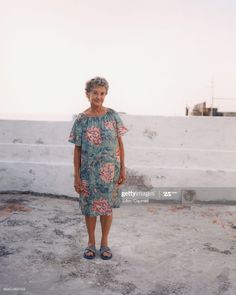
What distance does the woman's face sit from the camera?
3.01 meters

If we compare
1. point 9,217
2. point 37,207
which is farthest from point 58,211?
point 9,217

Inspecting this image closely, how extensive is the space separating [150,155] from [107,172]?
2.13 metres

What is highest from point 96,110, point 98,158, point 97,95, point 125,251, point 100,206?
point 97,95

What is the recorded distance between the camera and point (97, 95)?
3.01 metres

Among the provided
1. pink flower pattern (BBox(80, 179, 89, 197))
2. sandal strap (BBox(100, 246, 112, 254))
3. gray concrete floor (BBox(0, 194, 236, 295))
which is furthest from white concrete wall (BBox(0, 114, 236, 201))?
pink flower pattern (BBox(80, 179, 89, 197))

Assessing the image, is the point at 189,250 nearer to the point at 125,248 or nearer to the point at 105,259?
the point at 125,248

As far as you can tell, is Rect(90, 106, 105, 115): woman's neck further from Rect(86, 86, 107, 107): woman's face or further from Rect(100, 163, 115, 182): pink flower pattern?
Rect(100, 163, 115, 182): pink flower pattern

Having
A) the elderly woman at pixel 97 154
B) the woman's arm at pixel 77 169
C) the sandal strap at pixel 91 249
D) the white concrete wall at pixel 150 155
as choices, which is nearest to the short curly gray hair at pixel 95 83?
the elderly woman at pixel 97 154

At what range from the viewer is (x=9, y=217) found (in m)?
4.18

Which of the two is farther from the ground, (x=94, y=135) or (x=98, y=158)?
(x=94, y=135)

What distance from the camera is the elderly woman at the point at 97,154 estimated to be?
3.01 m

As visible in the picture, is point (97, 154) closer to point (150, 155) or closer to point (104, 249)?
point (104, 249)

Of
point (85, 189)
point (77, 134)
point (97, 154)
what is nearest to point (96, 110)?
point (77, 134)

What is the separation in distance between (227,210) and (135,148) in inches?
58.1
